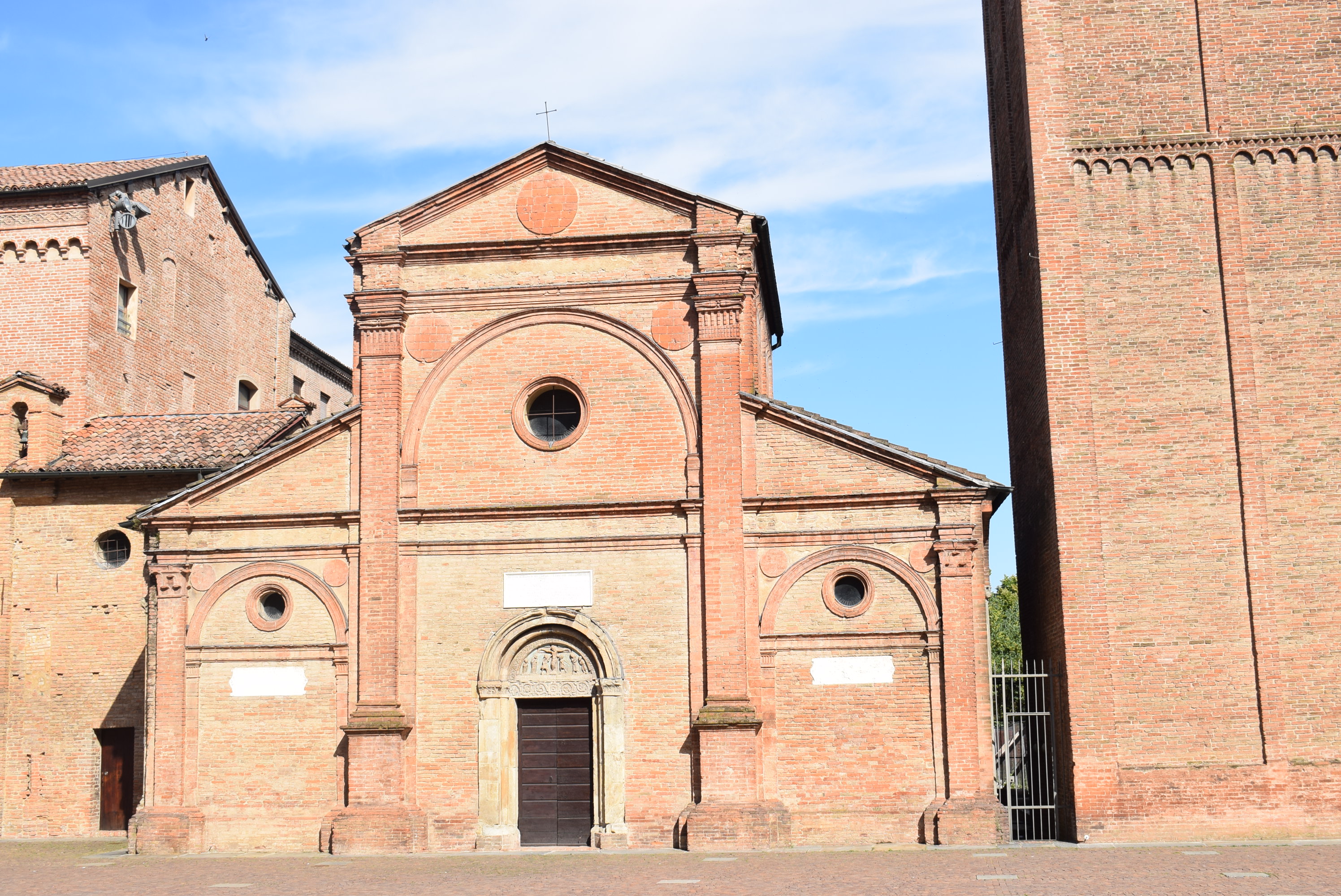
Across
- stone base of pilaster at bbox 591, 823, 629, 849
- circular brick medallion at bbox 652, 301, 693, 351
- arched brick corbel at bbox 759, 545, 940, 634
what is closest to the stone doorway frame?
stone base of pilaster at bbox 591, 823, 629, 849

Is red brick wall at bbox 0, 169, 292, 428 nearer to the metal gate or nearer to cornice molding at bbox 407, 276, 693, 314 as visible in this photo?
cornice molding at bbox 407, 276, 693, 314

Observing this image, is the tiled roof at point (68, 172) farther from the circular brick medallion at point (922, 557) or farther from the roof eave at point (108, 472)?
the circular brick medallion at point (922, 557)

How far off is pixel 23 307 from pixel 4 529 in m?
4.39

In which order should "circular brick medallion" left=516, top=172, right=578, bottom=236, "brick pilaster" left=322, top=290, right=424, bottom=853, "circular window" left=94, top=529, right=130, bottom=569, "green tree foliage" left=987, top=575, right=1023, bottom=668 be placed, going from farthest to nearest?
"green tree foliage" left=987, top=575, right=1023, bottom=668 → "circular window" left=94, top=529, right=130, bottom=569 → "circular brick medallion" left=516, top=172, right=578, bottom=236 → "brick pilaster" left=322, top=290, right=424, bottom=853

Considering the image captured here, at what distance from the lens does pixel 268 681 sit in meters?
19.3

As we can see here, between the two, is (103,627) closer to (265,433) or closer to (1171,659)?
(265,433)

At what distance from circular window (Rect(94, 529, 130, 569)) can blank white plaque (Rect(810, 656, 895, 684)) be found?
1212 cm

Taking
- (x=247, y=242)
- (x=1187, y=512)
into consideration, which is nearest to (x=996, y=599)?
(x=247, y=242)

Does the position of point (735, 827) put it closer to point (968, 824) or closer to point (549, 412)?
point (968, 824)

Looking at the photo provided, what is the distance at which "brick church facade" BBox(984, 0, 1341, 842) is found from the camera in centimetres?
1736

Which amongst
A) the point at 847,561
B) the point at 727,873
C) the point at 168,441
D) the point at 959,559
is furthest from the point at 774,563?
the point at 168,441

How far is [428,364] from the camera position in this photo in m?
19.9

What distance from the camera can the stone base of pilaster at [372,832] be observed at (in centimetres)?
1817

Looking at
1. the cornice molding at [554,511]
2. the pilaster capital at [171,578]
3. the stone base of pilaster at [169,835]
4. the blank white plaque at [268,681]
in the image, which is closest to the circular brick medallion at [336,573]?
the cornice molding at [554,511]
